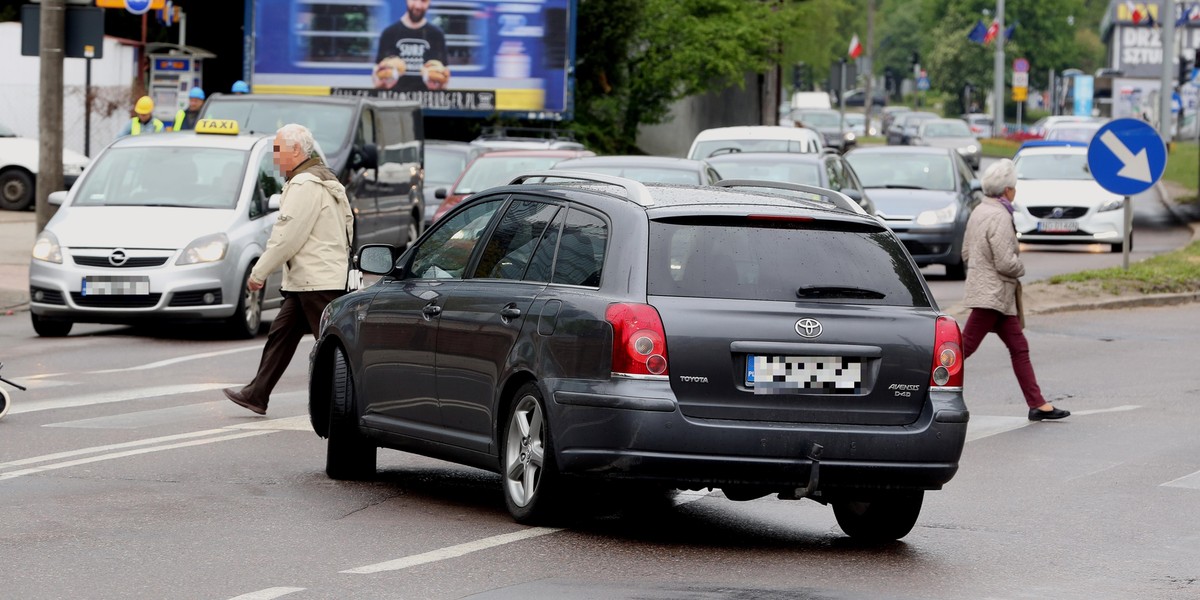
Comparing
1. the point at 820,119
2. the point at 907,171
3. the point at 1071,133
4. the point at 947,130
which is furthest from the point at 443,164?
the point at 820,119

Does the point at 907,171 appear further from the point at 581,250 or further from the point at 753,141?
the point at 581,250

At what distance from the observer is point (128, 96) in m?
37.2

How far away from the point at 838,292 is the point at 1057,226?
21.6m

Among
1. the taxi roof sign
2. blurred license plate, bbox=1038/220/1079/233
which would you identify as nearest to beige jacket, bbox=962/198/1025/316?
the taxi roof sign

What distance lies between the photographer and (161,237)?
54.2ft

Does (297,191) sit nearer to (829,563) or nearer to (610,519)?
(610,519)

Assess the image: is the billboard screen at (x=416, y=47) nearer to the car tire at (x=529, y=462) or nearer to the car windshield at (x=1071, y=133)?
the car windshield at (x=1071, y=133)

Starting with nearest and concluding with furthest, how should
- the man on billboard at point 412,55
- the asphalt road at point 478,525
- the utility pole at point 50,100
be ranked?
the asphalt road at point 478,525, the utility pole at point 50,100, the man on billboard at point 412,55

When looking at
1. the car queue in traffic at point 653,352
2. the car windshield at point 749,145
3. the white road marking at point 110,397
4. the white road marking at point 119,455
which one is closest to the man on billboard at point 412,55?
the car windshield at point 749,145

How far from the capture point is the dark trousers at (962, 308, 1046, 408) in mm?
12797

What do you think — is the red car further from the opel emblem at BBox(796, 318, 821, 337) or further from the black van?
the opel emblem at BBox(796, 318, 821, 337)

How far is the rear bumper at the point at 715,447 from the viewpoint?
7.71 m

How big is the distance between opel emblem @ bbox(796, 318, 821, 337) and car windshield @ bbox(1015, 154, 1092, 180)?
23.1 meters

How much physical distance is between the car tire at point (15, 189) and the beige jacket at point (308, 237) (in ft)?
70.4
